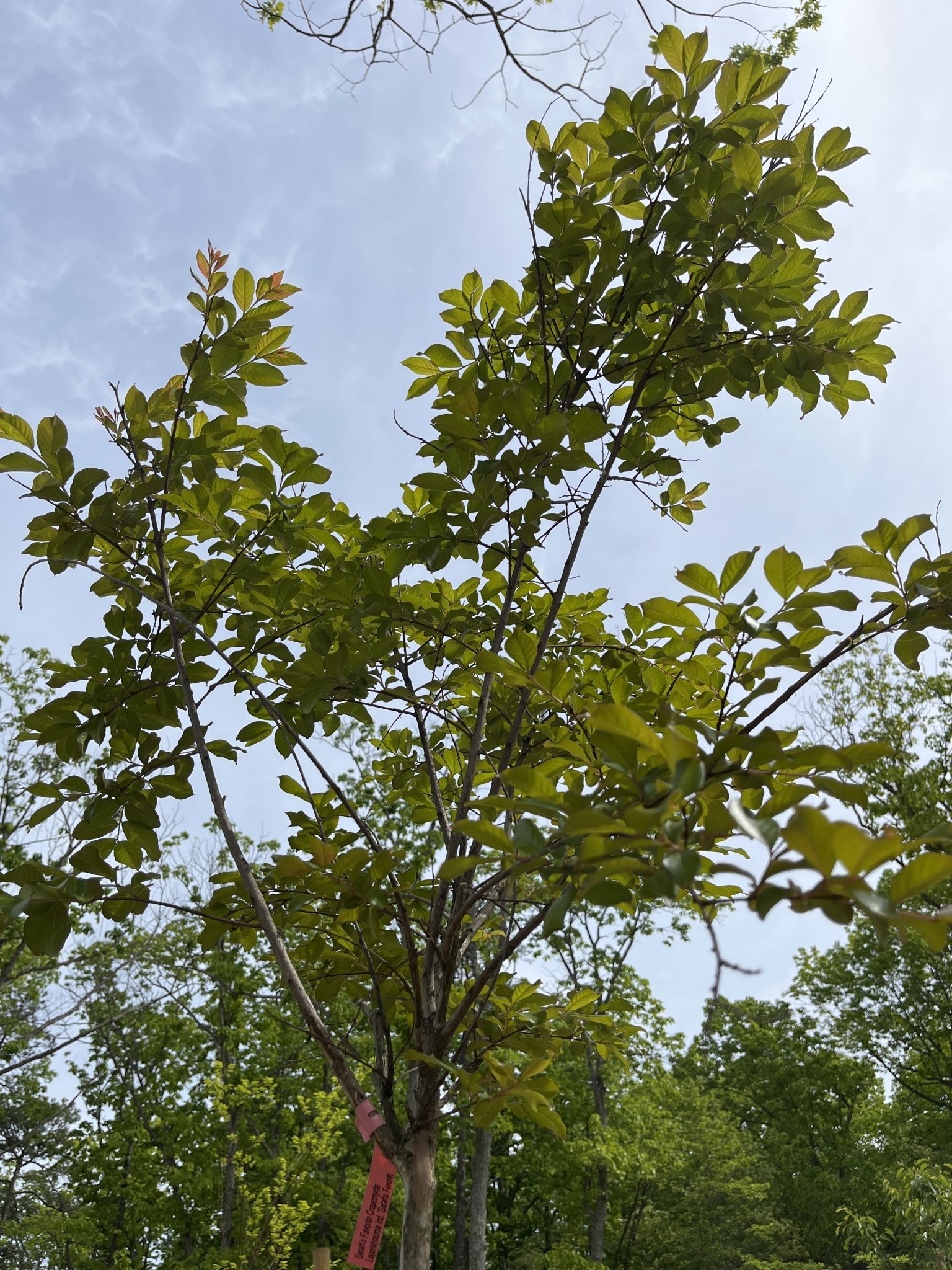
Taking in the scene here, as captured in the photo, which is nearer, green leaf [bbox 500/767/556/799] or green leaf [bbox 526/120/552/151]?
green leaf [bbox 500/767/556/799]

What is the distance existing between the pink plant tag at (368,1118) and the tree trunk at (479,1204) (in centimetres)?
1227

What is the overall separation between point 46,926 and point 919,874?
4.10 ft

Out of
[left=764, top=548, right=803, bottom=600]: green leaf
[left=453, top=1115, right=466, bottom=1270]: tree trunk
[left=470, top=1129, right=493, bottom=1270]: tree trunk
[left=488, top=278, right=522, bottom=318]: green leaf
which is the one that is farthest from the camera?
[left=453, top=1115, right=466, bottom=1270]: tree trunk

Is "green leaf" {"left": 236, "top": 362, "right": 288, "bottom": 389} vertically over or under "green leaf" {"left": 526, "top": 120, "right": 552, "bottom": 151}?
under

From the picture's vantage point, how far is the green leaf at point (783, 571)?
1258 millimetres

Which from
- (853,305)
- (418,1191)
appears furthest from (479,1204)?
(853,305)

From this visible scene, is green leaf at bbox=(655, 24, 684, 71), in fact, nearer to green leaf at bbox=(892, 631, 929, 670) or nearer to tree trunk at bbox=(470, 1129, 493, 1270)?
green leaf at bbox=(892, 631, 929, 670)

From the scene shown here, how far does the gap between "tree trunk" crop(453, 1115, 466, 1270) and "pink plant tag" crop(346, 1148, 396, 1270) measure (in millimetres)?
14575

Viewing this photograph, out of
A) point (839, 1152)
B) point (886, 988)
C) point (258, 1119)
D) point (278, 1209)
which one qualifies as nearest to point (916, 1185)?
point (278, 1209)

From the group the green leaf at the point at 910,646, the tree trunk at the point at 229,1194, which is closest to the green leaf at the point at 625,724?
the green leaf at the point at 910,646

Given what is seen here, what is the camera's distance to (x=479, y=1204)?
12.7m

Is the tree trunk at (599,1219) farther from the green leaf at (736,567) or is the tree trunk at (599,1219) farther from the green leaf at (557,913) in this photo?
the green leaf at (557,913)

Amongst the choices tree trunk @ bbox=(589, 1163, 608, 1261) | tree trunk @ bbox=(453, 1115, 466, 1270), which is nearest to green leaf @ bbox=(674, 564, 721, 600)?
tree trunk @ bbox=(453, 1115, 466, 1270)

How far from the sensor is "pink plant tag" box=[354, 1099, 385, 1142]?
5.35 ft
